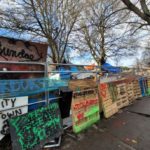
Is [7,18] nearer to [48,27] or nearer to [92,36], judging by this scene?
[48,27]

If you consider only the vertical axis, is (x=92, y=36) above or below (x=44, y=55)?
above

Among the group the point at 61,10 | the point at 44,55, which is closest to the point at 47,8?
the point at 61,10

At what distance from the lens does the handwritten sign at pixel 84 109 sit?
4504 millimetres

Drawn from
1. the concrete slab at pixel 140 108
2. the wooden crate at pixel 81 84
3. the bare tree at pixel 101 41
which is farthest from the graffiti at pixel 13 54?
the bare tree at pixel 101 41

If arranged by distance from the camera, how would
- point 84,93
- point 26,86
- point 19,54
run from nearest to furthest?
1. point 26,86
2. point 19,54
3. point 84,93

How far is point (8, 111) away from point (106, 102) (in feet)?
10.9

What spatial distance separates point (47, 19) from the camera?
13.0 m

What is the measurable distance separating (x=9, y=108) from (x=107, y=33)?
18.8m

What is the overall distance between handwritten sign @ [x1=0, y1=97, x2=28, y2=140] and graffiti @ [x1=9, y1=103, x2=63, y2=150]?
4.0 inches

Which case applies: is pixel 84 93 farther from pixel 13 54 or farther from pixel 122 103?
pixel 122 103

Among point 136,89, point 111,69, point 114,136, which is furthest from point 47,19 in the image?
point 114,136

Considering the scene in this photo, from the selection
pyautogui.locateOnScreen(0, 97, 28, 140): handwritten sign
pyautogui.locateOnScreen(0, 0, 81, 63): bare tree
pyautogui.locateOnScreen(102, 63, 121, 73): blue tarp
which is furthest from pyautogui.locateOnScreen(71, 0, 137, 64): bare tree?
pyautogui.locateOnScreen(0, 97, 28, 140): handwritten sign

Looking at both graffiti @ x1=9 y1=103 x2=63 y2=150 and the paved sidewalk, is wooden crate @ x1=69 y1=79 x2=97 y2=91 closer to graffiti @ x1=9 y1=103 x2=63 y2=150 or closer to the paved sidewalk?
graffiti @ x1=9 y1=103 x2=63 y2=150

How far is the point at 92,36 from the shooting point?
20281 mm
